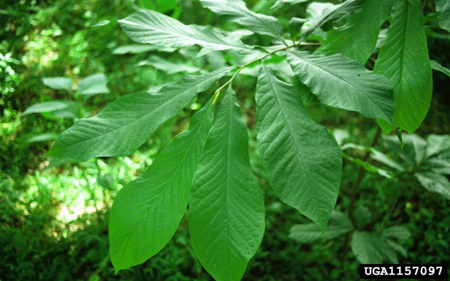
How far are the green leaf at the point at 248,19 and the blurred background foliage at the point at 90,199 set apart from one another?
0.23 m

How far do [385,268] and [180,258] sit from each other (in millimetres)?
986

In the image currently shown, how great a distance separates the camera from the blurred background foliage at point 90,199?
1451 mm

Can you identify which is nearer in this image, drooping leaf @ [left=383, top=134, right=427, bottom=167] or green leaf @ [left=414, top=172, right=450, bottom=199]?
green leaf @ [left=414, top=172, right=450, bottom=199]

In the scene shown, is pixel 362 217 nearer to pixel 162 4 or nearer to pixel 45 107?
pixel 162 4

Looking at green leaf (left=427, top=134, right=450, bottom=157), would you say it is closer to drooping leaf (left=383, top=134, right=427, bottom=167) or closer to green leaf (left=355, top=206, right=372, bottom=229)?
drooping leaf (left=383, top=134, right=427, bottom=167)

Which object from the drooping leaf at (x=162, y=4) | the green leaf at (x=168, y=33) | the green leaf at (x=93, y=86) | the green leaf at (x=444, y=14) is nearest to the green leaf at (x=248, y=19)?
the green leaf at (x=168, y=33)

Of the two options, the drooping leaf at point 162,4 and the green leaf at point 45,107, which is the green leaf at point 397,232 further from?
the green leaf at point 45,107

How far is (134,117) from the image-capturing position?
0.68 metres

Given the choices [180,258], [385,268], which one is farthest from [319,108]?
[180,258]

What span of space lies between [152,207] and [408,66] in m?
0.64

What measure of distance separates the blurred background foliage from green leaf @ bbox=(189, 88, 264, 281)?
0.63 meters

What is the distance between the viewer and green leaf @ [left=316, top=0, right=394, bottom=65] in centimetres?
75

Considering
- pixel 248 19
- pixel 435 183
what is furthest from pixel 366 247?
pixel 248 19

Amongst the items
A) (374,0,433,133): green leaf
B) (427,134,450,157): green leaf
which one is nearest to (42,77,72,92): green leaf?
(374,0,433,133): green leaf
